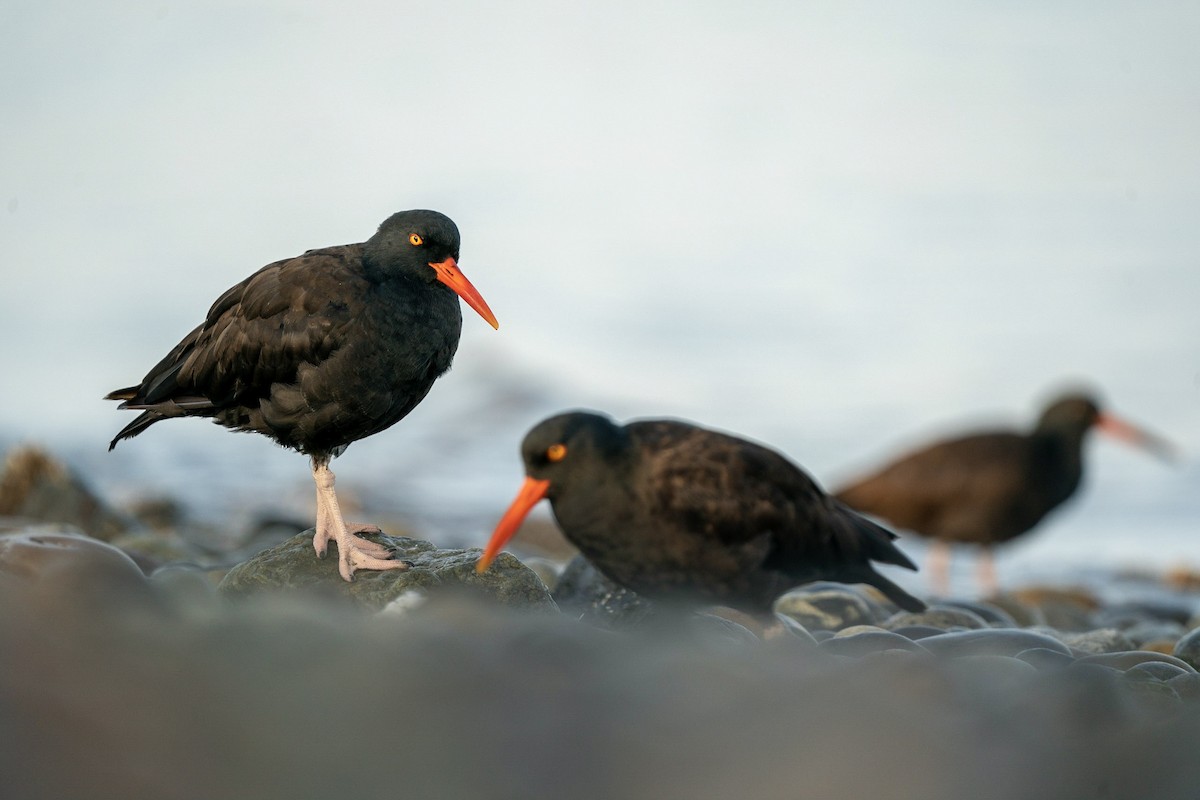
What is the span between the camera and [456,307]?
5219mm

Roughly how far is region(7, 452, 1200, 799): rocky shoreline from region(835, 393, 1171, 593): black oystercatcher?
6.94m

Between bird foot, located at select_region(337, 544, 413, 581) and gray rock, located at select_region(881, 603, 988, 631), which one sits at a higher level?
bird foot, located at select_region(337, 544, 413, 581)

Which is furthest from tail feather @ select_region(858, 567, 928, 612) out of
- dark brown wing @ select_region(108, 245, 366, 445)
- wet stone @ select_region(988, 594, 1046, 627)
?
dark brown wing @ select_region(108, 245, 366, 445)

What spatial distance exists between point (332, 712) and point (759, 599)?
2.40 metres

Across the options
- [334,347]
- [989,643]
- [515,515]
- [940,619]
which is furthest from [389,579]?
[940,619]

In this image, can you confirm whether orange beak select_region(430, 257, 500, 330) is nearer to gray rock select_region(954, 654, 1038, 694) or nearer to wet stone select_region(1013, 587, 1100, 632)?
gray rock select_region(954, 654, 1038, 694)

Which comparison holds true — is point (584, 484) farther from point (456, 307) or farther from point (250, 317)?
point (250, 317)

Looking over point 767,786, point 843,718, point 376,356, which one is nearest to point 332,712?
point 767,786

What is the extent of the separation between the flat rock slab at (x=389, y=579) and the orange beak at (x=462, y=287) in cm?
101

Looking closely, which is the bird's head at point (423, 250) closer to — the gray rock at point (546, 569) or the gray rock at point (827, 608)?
the gray rock at point (546, 569)

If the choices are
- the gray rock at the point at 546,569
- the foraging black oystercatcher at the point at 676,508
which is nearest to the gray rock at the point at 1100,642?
the foraging black oystercatcher at the point at 676,508

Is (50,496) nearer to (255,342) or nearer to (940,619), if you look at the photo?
(255,342)

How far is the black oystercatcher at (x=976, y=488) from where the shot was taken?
10750 millimetres

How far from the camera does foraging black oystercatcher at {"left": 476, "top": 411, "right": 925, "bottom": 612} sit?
4.29m
